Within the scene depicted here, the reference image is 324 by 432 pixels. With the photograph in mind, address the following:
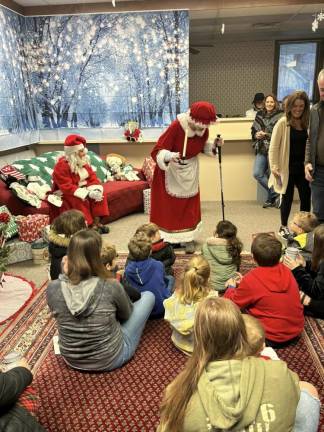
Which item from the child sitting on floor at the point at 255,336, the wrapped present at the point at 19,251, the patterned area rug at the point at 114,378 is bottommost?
the patterned area rug at the point at 114,378

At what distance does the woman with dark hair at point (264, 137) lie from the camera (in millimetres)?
4695

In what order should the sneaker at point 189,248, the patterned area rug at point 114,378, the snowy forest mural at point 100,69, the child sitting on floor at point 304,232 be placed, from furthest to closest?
the snowy forest mural at point 100,69, the sneaker at point 189,248, the child sitting on floor at point 304,232, the patterned area rug at point 114,378

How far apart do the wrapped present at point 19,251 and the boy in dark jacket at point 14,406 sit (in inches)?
83.4

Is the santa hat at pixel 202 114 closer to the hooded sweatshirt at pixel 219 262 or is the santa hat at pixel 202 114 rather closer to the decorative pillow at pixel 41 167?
the hooded sweatshirt at pixel 219 262

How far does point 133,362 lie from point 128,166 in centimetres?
347

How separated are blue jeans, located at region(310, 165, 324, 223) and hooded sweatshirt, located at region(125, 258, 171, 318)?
1.47 m

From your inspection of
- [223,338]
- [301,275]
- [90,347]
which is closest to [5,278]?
[90,347]

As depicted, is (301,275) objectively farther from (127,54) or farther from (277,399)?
(127,54)

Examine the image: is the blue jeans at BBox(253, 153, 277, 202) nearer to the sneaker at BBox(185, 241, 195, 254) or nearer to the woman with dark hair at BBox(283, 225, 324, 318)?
the sneaker at BBox(185, 241, 195, 254)

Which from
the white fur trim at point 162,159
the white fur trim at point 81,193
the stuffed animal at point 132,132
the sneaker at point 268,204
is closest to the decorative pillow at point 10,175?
the white fur trim at point 81,193

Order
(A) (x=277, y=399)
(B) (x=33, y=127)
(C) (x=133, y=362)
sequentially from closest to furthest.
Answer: (A) (x=277, y=399)
(C) (x=133, y=362)
(B) (x=33, y=127)

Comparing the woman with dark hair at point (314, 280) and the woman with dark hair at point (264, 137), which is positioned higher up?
the woman with dark hair at point (264, 137)

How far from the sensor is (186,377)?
101 cm

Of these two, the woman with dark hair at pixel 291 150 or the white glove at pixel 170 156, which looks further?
the woman with dark hair at pixel 291 150
